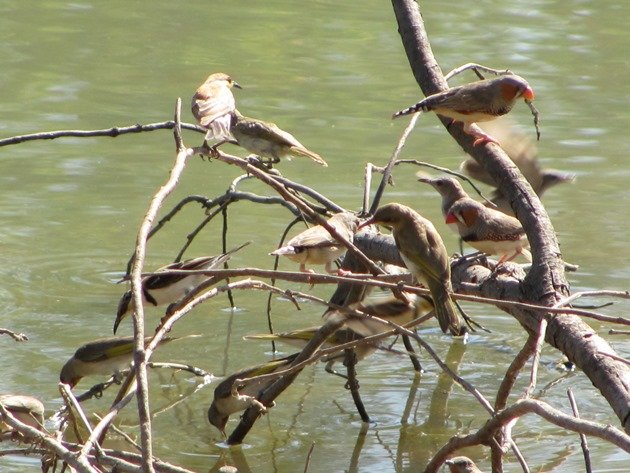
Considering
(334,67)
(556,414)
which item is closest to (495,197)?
(556,414)

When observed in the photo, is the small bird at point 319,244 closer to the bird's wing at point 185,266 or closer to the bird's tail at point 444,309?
the bird's wing at point 185,266

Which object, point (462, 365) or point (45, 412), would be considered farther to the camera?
point (462, 365)

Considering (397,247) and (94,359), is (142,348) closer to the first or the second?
(397,247)

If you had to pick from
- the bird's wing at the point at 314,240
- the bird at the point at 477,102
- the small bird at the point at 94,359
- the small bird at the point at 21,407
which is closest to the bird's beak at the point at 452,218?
the bird at the point at 477,102

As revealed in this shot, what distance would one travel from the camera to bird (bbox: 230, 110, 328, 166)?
8.26 meters

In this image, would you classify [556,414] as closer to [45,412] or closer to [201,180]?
[45,412]

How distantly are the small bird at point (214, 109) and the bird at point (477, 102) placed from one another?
4.09ft

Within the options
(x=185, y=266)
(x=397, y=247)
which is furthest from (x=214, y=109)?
(x=397, y=247)

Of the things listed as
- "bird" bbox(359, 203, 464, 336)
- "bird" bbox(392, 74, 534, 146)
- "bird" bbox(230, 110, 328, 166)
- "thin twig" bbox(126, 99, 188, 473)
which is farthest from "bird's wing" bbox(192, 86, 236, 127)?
"thin twig" bbox(126, 99, 188, 473)

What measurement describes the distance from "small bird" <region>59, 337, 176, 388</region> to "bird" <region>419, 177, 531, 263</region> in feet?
5.95

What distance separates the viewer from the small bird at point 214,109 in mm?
7301

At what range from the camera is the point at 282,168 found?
471 inches

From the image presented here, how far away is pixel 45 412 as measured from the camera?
272 inches

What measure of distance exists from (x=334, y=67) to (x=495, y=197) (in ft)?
28.4
